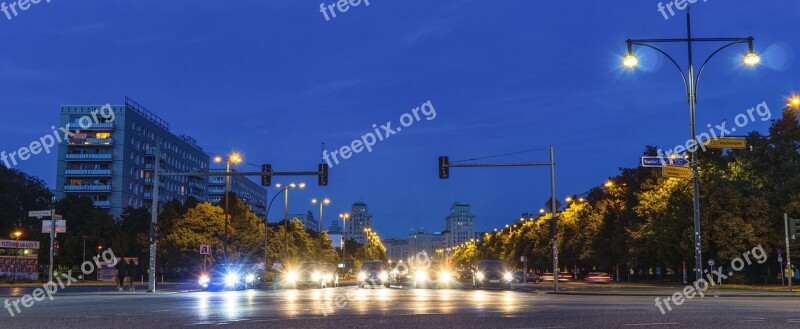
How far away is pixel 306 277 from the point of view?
170 ft

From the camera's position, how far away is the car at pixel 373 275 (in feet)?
175

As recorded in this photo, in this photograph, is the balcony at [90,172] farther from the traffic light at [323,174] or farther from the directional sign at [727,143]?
the directional sign at [727,143]

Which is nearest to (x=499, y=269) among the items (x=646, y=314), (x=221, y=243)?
(x=221, y=243)

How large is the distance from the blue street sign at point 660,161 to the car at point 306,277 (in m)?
27.5

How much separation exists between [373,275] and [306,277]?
4729 mm

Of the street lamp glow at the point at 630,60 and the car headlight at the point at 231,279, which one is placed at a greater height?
the street lamp glow at the point at 630,60

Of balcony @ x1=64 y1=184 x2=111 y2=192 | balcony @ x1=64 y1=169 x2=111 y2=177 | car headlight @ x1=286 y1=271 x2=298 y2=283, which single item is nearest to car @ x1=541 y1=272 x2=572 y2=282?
car headlight @ x1=286 y1=271 x2=298 y2=283

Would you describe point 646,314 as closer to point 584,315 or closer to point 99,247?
point 584,315

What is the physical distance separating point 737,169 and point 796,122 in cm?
694

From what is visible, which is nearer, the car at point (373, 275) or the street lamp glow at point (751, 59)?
the street lamp glow at point (751, 59)

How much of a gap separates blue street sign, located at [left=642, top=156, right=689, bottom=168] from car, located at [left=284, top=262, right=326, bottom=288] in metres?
27.5

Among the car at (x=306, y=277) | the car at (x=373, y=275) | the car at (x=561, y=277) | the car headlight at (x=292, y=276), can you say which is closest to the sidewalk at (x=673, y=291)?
the car at (x=373, y=275)

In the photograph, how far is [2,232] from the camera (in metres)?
95.9

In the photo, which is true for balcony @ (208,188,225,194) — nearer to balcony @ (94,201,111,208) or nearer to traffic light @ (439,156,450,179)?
balcony @ (94,201,111,208)
